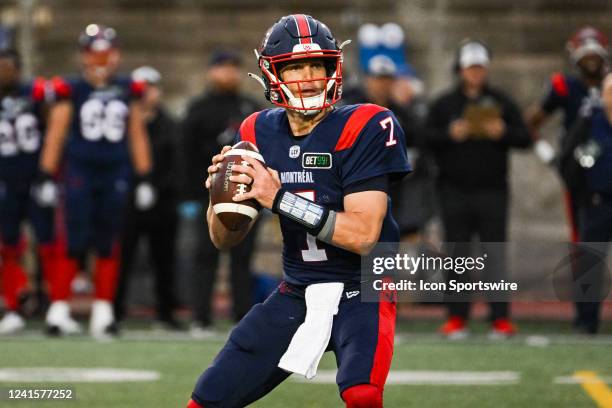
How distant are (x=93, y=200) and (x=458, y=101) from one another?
253 cm

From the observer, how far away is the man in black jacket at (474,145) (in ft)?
30.8

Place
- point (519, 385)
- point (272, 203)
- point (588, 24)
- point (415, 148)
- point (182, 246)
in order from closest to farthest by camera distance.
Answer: point (272, 203), point (519, 385), point (415, 148), point (182, 246), point (588, 24)

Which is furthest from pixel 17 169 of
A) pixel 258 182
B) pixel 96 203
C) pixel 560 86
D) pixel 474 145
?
pixel 258 182

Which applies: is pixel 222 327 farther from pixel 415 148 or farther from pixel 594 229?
pixel 594 229

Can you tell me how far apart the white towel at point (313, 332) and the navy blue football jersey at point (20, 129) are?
552 centimetres

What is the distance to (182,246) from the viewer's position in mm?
12391

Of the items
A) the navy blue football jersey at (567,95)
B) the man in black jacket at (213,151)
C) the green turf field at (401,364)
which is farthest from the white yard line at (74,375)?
the navy blue football jersey at (567,95)

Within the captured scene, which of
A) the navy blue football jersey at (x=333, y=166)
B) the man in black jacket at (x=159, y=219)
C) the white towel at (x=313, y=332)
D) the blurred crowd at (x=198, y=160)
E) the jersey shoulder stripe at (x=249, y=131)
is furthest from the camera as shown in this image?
the man in black jacket at (x=159, y=219)

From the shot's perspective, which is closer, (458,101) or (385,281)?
(385,281)

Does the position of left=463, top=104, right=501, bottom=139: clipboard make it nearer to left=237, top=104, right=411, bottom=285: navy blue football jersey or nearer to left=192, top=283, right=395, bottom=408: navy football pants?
left=237, top=104, right=411, bottom=285: navy blue football jersey

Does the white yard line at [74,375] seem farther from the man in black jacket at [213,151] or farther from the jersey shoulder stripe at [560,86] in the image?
the jersey shoulder stripe at [560,86]

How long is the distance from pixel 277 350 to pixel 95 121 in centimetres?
499

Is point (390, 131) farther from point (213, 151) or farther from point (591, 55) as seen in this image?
point (213, 151)

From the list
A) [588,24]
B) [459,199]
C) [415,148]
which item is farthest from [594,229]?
[588,24]
